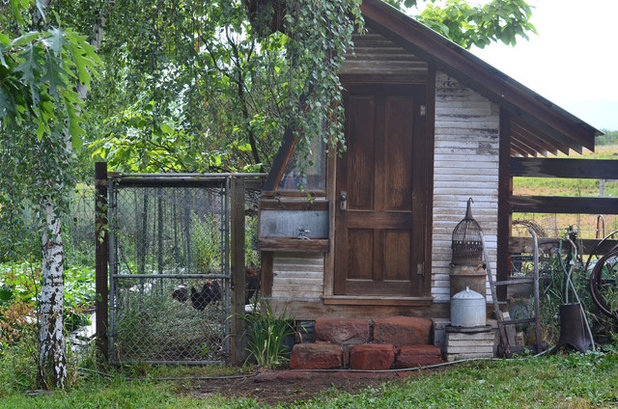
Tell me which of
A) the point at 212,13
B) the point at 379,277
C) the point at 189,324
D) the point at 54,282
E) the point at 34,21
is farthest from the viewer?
the point at 379,277

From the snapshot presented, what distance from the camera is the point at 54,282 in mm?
6711

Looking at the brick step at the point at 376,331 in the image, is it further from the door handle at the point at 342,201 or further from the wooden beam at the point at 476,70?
the wooden beam at the point at 476,70

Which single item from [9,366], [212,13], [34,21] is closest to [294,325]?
[9,366]

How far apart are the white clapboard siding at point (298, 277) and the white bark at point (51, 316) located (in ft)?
8.31

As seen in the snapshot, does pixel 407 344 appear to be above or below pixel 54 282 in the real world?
below

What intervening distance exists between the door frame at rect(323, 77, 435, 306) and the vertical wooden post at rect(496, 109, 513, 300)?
821 millimetres

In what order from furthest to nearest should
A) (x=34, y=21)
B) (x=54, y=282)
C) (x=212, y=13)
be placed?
1. (x=212, y=13)
2. (x=54, y=282)
3. (x=34, y=21)

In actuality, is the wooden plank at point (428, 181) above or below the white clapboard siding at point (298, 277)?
above

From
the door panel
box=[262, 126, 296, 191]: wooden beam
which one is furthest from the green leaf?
the door panel

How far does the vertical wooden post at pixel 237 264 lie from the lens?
7844mm

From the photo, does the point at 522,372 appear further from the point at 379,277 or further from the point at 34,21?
the point at 34,21

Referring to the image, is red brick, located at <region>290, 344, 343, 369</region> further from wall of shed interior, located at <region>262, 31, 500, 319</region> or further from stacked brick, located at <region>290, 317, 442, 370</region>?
wall of shed interior, located at <region>262, 31, 500, 319</region>

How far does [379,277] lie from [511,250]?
1.64 m

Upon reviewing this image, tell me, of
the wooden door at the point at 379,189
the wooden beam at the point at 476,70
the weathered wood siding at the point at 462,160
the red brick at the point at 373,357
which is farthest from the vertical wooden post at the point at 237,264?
the wooden beam at the point at 476,70
